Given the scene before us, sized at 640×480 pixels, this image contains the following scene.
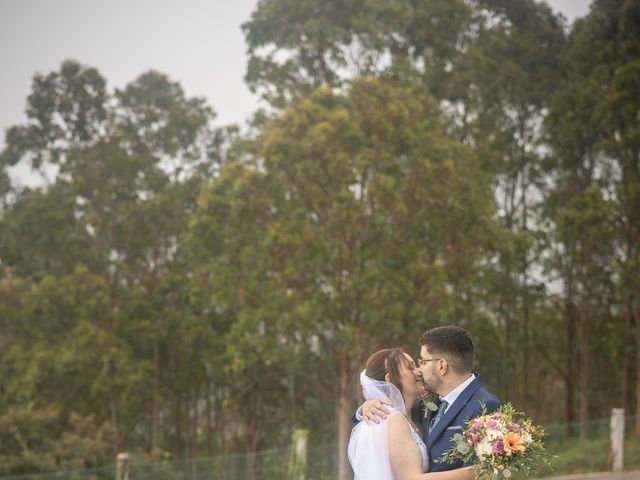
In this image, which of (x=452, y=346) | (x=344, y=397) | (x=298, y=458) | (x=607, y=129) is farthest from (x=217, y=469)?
(x=607, y=129)

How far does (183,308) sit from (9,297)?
17.4ft

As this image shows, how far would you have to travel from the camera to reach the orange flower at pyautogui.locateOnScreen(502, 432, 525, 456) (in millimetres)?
4492

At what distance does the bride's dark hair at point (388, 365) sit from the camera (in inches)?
195

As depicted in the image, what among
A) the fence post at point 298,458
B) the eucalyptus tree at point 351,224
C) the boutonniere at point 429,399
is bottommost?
the fence post at point 298,458

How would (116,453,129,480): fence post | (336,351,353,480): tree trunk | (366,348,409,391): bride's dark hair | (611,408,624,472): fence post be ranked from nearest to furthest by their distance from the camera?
(366,348,409,391): bride's dark hair
(116,453,129,480): fence post
(611,408,624,472): fence post
(336,351,353,480): tree trunk

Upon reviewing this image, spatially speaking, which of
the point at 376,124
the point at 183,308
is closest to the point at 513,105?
the point at 376,124

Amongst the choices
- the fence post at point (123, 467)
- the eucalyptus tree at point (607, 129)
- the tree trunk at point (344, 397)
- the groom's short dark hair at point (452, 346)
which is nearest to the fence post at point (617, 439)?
the tree trunk at point (344, 397)

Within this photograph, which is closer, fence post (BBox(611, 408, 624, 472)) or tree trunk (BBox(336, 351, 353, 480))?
fence post (BBox(611, 408, 624, 472))

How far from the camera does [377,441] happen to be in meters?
4.89

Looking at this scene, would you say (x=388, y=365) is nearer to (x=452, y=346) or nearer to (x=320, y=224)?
(x=452, y=346)

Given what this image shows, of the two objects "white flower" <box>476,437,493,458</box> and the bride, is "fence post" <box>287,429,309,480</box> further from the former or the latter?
"white flower" <box>476,437,493,458</box>

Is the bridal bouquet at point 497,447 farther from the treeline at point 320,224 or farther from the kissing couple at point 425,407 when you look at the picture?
the treeline at point 320,224

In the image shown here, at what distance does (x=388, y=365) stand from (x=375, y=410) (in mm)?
247

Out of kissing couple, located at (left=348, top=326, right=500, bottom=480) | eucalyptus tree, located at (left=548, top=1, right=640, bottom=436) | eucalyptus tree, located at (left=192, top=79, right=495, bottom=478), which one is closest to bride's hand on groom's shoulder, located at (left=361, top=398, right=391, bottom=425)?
kissing couple, located at (left=348, top=326, right=500, bottom=480)
